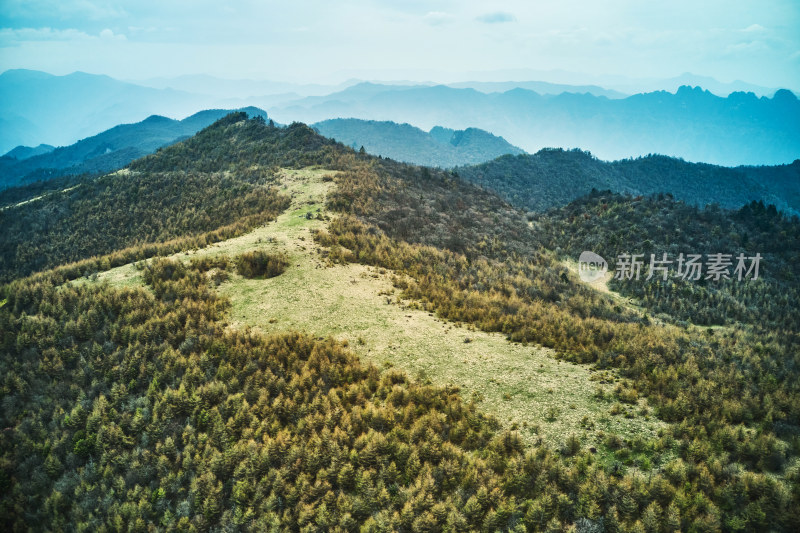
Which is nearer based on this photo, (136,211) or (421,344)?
(421,344)

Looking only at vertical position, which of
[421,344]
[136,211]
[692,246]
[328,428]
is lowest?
[328,428]

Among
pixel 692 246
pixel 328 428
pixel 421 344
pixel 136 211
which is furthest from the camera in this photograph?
pixel 692 246

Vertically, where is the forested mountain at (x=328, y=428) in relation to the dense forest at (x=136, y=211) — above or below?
below

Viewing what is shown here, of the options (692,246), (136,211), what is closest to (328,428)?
(136,211)

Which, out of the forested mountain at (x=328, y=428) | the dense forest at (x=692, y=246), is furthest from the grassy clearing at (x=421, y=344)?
the dense forest at (x=692, y=246)

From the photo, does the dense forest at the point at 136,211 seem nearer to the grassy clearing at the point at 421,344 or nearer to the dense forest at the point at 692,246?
the grassy clearing at the point at 421,344

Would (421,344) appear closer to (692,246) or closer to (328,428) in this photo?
(328,428)

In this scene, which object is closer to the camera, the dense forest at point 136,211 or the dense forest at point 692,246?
the dense forest at point 692,246

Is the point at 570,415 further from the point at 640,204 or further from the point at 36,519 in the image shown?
the point at 640,204

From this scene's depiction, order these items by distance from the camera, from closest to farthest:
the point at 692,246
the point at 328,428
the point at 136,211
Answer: the point at 328,428 → the point at 136,211 → the point at 692,246

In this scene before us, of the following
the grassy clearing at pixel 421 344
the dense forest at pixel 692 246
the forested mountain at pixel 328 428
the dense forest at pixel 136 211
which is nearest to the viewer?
the forested mountain at pixel 328 428
